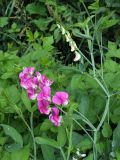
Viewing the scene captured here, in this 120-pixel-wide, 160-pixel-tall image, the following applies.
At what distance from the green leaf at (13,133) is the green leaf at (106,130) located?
0.32 m

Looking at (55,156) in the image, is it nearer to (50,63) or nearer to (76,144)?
(76,144)

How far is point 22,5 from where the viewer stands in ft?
11.9

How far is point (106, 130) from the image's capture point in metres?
1.83

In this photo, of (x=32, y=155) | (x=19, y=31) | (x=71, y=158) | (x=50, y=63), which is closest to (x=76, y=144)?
(x=71, y=158)

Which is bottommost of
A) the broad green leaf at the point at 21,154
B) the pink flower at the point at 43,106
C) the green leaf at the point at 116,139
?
the broad green leaf at the point at 21,154

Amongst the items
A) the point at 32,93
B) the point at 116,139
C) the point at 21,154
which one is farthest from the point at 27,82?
the point at 116,139

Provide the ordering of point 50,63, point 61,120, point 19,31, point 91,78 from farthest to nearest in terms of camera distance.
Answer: point 19,31 < point 50,63 < point 91,78 < point 61,120

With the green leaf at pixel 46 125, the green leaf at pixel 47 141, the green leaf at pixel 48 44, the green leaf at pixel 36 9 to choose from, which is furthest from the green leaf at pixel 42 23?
the green leaf at pixel 47 141

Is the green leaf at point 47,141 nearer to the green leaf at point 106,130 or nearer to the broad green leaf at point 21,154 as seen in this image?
the broad green leaf at point 21,154

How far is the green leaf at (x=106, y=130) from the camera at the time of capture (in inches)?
72.0

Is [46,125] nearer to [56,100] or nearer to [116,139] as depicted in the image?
[56,100]

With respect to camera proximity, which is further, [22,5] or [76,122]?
[22,5]

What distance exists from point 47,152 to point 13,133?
5.9 inches

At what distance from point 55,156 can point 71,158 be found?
0.06 meters
